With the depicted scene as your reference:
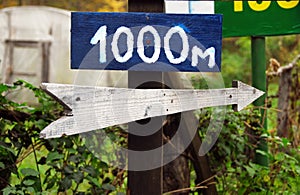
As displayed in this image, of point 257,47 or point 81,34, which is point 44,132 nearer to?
point 81,34

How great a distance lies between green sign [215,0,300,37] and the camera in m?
3.40

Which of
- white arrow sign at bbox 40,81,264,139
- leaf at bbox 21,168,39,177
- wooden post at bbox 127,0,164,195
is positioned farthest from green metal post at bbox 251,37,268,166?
leaf at bbox 21,168,39,177

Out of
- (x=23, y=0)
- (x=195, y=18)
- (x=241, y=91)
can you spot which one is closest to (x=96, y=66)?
(x=195, y=18)

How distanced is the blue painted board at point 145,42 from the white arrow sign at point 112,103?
0.11 meters

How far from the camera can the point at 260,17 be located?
11.4 feet

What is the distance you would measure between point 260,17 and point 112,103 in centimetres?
169

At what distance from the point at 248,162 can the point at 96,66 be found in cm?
164

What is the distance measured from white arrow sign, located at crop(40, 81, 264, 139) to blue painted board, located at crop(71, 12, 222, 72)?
0.11 meters

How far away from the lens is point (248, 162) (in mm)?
3479

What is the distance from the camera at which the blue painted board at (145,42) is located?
2072 mm

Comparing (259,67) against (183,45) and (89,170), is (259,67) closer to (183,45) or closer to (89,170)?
(89,170)

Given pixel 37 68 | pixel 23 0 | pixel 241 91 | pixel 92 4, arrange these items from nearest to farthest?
pixel 241 91 < pixel 37 68 < pixel 92 4 < pixel 23 0

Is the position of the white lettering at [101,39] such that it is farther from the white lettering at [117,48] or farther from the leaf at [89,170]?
the leaf at [89,170]

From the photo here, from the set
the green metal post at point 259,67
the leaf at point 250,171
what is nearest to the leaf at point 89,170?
the leaf at point 250,171
